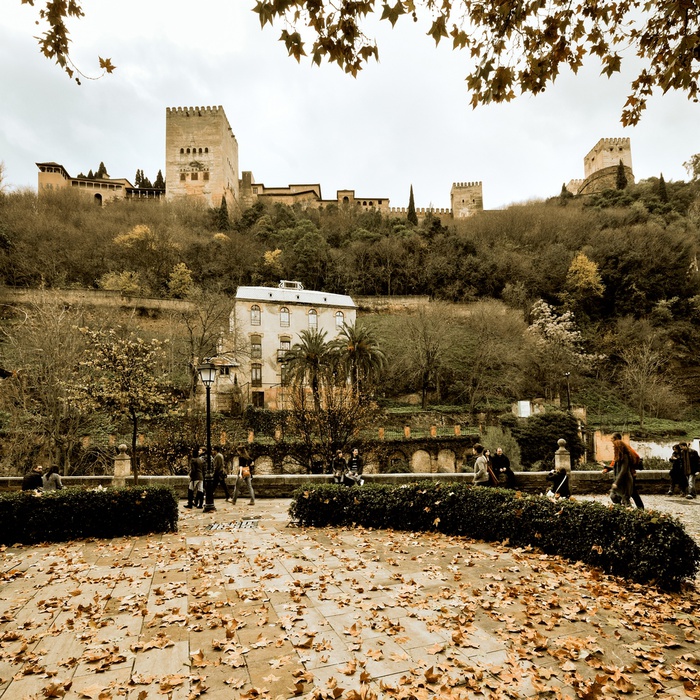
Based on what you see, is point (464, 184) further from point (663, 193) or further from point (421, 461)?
point (421, 461)

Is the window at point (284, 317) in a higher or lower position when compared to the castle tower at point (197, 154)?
Result: lower

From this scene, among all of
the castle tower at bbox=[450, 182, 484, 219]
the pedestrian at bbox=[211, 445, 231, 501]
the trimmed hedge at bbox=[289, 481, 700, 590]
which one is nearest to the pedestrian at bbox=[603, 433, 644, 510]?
the trimmed hedge at bbox=[289, 481, 700, 590]

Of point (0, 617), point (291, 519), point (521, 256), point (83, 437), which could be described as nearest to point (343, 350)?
point (83, 437)

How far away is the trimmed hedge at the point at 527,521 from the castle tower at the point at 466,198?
74.5 meters

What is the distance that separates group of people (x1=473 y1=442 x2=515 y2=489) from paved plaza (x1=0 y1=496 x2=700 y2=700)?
8.50 ft

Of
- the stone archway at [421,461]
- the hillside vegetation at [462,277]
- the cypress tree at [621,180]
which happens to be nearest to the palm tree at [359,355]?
the stone archway at [421,461]

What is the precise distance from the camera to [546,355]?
3612cm

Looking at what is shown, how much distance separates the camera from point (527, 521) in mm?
7773

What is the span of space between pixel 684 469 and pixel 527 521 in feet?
23.9

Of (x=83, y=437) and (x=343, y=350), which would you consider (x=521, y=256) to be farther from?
(x=83, y=437)

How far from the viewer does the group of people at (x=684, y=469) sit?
39.5ft

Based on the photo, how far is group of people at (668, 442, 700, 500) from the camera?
12.1m

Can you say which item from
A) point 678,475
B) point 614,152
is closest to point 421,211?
point 614,152

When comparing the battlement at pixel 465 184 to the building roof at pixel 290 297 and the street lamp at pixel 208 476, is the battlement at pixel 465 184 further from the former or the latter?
the street lamp at pixel 208 476
